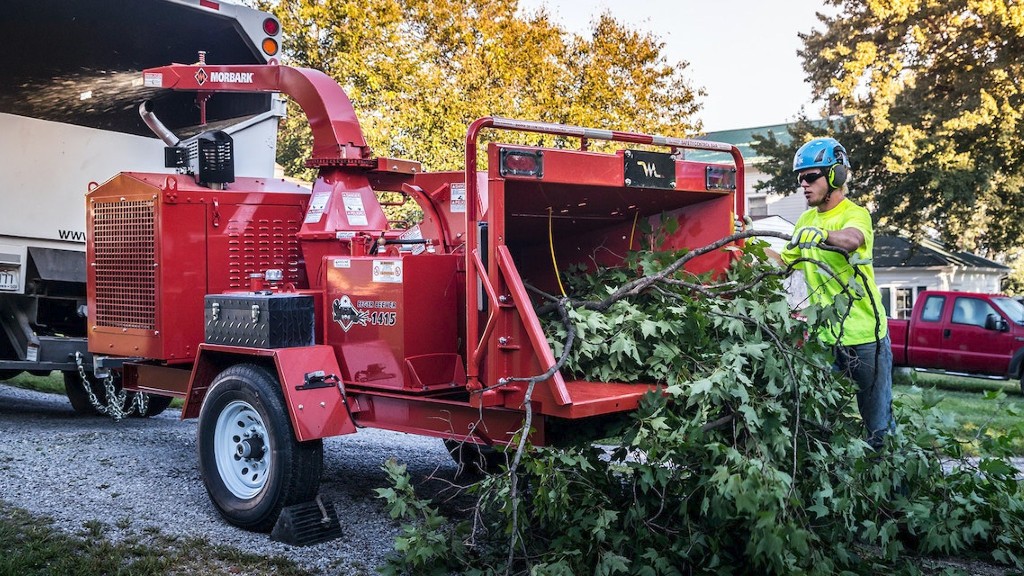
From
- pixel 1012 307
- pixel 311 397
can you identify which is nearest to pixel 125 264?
pixel 311 397

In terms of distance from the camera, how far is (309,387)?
517 cm

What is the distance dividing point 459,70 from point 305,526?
1383cm

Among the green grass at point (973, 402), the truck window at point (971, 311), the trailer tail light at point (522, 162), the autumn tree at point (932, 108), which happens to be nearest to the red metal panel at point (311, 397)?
the trailer tail light at point (522, 162)

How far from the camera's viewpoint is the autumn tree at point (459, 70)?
16.3 m

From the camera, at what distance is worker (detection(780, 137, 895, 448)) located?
4.78 metres

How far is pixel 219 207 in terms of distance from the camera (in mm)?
6285

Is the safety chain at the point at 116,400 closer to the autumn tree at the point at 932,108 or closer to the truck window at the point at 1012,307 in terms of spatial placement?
the truck window at the point at 1012,307

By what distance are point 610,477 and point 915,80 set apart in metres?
18.0

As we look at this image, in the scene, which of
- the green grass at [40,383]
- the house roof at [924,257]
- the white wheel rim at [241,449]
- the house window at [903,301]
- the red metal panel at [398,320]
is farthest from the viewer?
the house window at [903,301]

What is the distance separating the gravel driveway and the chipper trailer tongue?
34 cm

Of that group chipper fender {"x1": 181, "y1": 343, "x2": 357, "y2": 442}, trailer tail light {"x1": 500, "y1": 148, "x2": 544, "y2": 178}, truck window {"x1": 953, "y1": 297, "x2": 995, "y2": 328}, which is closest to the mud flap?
chipper fender {"x1": 181, "y1": 343, "x2": 357, "y2": 442}

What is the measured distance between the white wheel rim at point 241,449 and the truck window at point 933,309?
13634 mm

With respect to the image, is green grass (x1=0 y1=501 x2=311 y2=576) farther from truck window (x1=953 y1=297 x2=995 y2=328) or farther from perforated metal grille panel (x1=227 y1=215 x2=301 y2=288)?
truck window (x1=953 y1=297 x2=995 y2=328)

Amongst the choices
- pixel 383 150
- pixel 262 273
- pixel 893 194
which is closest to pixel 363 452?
pixel 262 273
